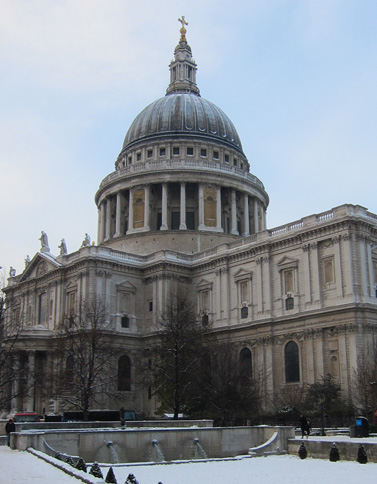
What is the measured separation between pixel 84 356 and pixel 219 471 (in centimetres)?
3058

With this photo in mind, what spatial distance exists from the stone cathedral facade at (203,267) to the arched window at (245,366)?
20 cm

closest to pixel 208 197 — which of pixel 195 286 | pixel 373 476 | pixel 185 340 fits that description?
pixel 195 286

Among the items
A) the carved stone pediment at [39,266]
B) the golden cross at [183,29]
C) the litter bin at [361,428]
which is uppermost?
the golden cross at [183,29]

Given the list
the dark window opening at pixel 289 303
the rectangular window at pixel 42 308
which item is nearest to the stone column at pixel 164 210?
the rectangular window at pixel 42 308

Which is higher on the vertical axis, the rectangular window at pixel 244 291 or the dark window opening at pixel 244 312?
the rectangular window at pixel 244 291

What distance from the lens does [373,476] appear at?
2494 centimetres

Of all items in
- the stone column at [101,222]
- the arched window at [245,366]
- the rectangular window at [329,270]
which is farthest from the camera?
the stone column at [101,222]

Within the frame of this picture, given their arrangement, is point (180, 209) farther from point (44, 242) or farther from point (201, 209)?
point (44, 242)

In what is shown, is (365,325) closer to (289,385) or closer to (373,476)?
(289,385)

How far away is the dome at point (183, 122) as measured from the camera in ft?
294

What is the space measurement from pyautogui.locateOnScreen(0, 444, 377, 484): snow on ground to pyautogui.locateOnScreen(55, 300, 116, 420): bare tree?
20815 mm

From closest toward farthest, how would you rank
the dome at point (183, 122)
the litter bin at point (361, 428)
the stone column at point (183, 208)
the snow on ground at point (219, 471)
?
the snow on ground at point (219, 471)
the litter bin at point (361, 428)
the stone column at point (183, 208)
the dome at point (183, 122)

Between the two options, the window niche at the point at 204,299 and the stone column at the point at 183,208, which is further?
the stone column at the point at 183,208

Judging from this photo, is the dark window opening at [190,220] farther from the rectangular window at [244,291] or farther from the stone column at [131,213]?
the rectangular window at [244,291]
